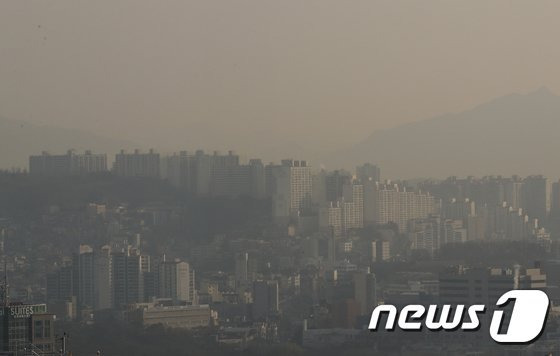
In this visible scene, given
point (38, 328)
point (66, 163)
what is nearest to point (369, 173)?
point (66, 163)

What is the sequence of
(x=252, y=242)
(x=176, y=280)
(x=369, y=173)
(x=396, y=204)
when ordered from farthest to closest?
(x=369, y=173), (x=396, y=204), (x=252, y=242), (x=176, y=280)

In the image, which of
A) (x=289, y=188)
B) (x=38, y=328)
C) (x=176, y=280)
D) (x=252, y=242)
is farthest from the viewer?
(x=289, y=188)

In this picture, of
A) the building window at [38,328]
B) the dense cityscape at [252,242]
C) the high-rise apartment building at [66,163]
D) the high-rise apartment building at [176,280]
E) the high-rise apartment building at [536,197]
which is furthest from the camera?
the high-rise apartment building at [536,197]

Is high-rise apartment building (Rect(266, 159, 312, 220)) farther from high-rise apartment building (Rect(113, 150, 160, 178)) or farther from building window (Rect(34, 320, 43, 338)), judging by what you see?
building window (Rect(34, 320, 43, 338))

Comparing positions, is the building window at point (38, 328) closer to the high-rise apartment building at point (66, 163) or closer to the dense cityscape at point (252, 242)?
the dense cityscape at point (252, 242)

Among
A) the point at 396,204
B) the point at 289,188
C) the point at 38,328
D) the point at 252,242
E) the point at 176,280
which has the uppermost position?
the point at 289,188

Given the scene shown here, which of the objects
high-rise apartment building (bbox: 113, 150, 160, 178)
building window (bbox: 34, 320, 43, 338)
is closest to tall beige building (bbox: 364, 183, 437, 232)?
high-rise apartment building (bbox: 113, 150, 160, 178)

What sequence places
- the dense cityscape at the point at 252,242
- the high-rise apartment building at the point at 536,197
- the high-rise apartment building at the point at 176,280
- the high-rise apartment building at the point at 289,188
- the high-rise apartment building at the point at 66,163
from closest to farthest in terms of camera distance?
the dense cityscape at the point at 252,242, the high-rise apartment building at the point at 176,280, the high-rise apartment building at the point at 66,163, the high-rise apartment building at the point at 289,188, the high-rise apartment building at the point at 536,197

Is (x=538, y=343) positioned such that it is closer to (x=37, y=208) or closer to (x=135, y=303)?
(x=135, y=303)

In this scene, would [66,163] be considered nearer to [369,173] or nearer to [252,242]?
[252,242]

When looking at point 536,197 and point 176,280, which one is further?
point 536,197

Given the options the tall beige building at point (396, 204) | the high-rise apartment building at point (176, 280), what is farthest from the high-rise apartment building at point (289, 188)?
the high-rise apartment building at point (176, 280)
